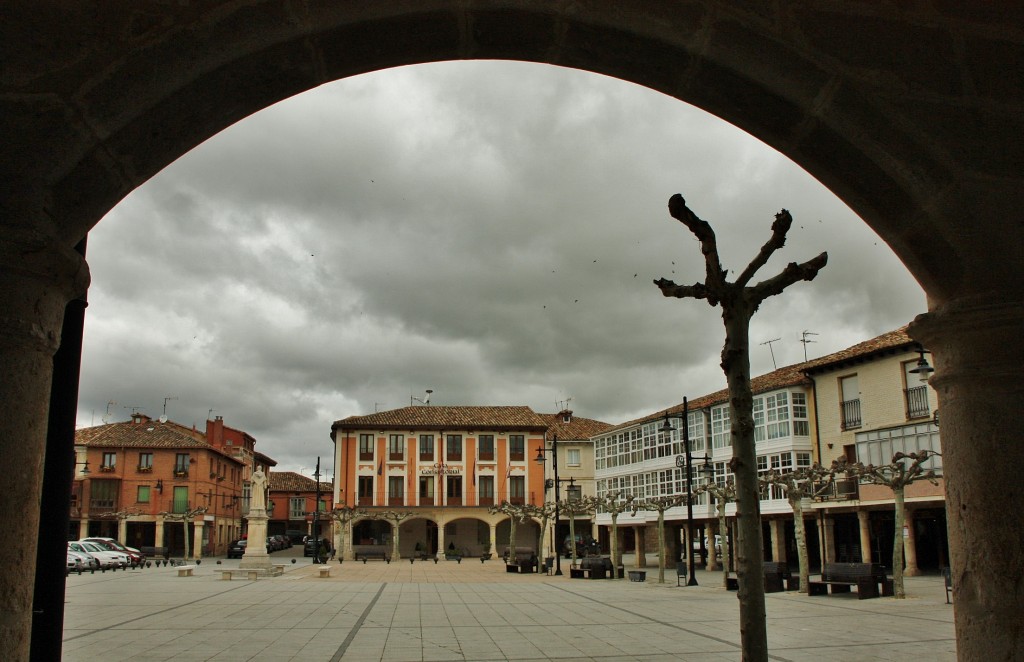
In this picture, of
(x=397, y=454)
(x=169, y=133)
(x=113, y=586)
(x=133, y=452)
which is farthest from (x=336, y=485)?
(x=169, y=133)

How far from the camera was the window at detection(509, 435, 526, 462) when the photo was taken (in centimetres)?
5409

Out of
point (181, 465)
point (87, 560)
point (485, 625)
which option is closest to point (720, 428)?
point (485, 625)

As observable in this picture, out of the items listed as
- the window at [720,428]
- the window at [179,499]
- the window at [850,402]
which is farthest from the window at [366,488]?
the window at [850,402]

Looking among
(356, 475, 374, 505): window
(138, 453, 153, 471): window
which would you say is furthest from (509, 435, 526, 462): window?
(138, 453, 153, 471): window

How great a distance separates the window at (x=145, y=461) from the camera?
164 feet

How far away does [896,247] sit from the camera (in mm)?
3387

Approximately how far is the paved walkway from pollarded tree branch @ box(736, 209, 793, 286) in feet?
17.0

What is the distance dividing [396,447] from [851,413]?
31.4 m

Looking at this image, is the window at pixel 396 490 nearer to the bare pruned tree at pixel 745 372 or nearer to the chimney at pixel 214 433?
the chimney at pixel 214 433

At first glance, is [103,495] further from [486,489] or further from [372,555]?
[486,489]

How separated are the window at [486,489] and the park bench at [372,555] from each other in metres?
7.53

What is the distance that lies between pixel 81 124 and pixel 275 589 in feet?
66.5

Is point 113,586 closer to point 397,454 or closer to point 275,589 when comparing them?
point 275,589

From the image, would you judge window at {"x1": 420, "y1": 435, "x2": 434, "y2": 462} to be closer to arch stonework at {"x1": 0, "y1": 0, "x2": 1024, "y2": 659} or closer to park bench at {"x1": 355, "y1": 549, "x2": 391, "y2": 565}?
park bench at {"x1": 355, "y1": 549, "x2": 391, "y2": 565}
